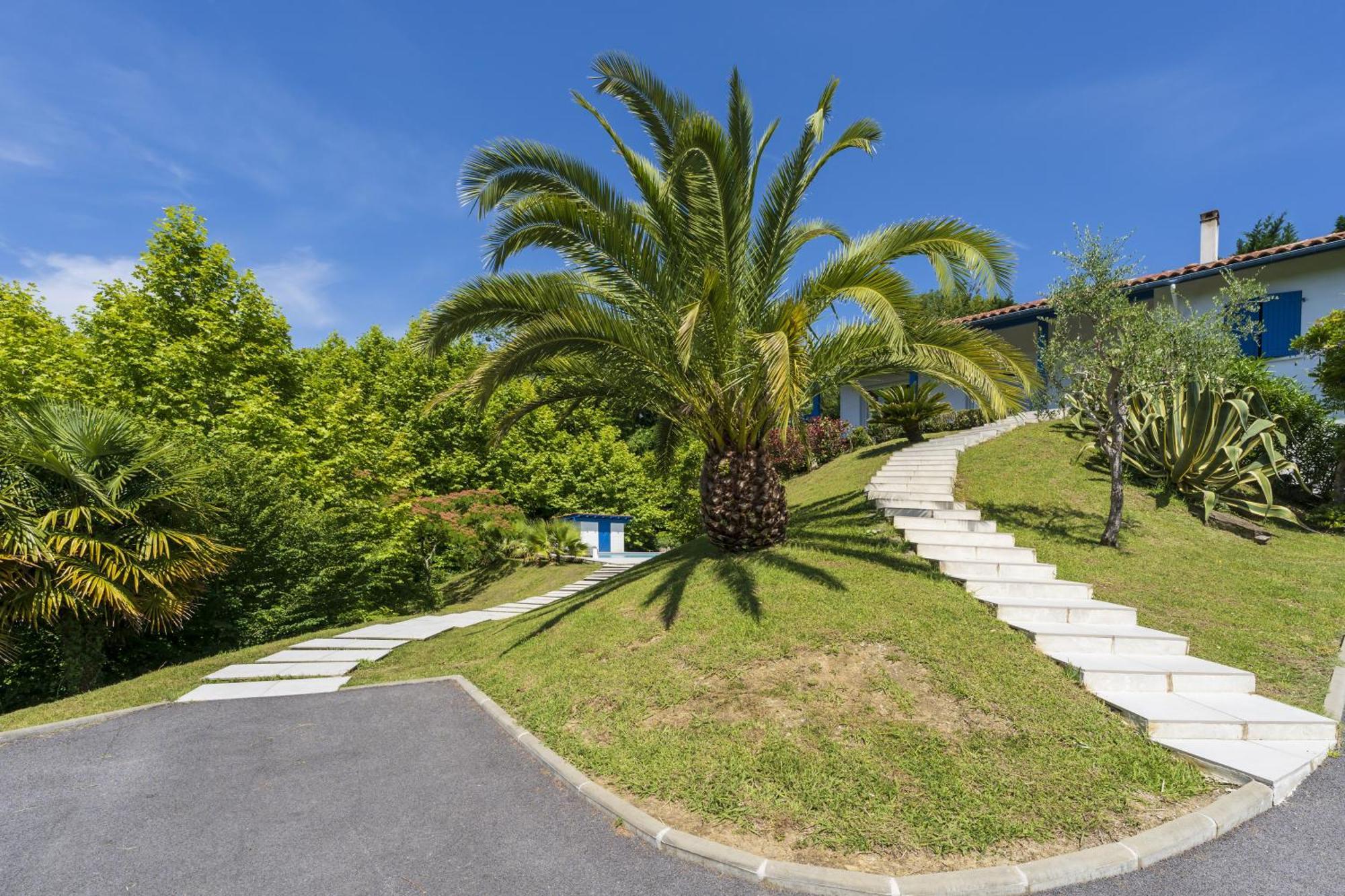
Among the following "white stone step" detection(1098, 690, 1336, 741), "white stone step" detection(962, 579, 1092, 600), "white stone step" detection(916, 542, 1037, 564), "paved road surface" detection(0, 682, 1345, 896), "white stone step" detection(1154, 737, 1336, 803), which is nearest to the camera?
"paved road surface" detection(0, 682, 1345, 896)

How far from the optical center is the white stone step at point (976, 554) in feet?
24.1

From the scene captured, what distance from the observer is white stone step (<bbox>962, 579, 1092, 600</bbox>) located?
6.43 m

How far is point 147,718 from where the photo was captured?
5.90 meters

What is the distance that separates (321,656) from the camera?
28.2 feet

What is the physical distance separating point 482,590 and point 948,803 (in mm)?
16619

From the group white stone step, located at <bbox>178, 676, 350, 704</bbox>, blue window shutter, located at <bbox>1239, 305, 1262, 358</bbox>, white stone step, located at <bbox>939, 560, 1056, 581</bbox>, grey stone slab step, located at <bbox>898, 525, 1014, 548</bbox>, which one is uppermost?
blue window shutter, located at <bbox>1239, 305, 1262, 358</bbox>

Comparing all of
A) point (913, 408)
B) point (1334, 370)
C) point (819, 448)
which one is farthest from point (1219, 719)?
point (819, 448)

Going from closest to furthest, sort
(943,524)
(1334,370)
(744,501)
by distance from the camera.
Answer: (744,501)
(943,524)
(1334,370)

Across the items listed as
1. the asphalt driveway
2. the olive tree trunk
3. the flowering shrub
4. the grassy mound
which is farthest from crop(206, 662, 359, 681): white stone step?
the flowering shrub

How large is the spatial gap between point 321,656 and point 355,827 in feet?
19.2

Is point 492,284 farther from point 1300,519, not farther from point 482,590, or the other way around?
point 1300,519

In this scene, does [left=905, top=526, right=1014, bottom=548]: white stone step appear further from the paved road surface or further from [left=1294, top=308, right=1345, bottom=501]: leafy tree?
[left=1294, top=308, right=1345, bottom=501]: leafy tree

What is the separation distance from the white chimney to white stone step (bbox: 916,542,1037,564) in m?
16.4

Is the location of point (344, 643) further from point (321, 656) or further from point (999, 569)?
point (999, 569)
